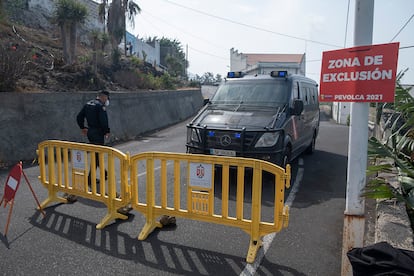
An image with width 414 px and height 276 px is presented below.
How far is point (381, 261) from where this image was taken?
8.18 ft

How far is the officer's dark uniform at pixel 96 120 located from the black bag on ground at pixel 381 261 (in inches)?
201

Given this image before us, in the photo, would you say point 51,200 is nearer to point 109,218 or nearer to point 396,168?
point 109,218

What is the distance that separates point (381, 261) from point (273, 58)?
6616 centimetres

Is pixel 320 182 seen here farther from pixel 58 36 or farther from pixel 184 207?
pixel 58 36

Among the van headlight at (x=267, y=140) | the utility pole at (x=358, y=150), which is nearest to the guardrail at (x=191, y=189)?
the utility pole at (x=358, y=150)

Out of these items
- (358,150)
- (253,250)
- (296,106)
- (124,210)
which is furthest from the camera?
(296,106)

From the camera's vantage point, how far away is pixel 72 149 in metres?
5.21

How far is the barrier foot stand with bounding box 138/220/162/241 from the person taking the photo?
14.2 feet

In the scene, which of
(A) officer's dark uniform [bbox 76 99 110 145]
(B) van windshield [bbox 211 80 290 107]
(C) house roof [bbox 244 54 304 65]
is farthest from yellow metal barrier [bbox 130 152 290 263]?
(C) house roof [bbox 244 54 304 65]

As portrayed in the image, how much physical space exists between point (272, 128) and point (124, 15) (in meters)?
22.3

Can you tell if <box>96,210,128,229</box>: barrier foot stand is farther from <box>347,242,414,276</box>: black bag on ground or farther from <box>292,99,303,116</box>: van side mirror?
<box>292,99,303,116</box>: van side mirror

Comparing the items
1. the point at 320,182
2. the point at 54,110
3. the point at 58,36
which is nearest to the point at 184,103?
the point at 58,36

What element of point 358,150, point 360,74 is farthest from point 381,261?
point 360,74

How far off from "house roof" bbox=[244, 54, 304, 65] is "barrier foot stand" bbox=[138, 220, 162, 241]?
204ft
